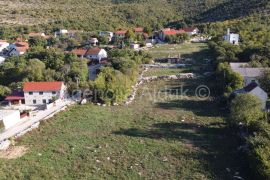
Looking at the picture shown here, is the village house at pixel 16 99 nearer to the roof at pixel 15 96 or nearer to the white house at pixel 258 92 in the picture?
the roof at pixel 15 96

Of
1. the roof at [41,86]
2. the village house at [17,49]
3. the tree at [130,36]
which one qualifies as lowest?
the roof at [41,86]

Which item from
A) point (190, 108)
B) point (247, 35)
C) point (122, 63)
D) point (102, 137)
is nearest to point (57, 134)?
point (102, 137)

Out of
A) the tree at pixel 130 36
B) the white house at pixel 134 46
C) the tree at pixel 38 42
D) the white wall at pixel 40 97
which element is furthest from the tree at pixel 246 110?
the tree at pixel 38 42

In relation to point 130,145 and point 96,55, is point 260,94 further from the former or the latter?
point 96,55

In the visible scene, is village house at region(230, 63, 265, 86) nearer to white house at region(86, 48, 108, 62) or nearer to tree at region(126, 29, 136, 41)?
white house at region(86, 48, 108, 62)

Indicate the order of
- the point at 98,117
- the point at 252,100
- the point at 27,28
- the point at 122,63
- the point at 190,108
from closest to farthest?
the point at 252,100
the point at 98,117
the point at 190,108
the point at 122,63
the point at 27,28

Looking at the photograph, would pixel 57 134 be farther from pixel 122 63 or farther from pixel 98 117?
pixel 122 63
